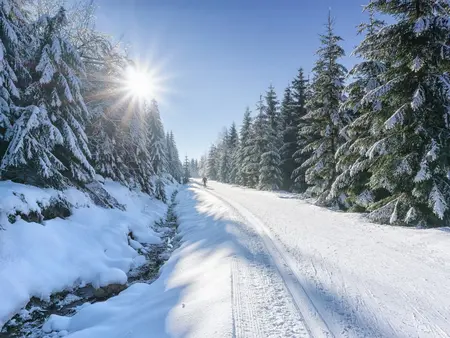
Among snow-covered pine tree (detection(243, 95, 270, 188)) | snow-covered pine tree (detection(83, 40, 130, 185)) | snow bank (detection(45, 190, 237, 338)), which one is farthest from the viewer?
snow-covered pine tree (detection(243, 95, 270, 188))

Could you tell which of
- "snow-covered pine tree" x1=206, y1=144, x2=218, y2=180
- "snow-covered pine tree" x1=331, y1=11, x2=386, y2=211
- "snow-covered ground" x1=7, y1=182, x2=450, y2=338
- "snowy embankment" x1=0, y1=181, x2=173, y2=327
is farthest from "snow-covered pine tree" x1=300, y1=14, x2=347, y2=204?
"snow-covered pine tree" x1=206, y1=144, x2=218, y2=180

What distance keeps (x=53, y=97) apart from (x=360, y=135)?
13.5 metres

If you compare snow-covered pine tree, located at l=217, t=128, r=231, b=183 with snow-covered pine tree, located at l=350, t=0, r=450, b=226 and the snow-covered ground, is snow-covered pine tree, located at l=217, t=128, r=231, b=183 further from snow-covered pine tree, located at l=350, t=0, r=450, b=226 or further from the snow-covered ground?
the snow-covered ground

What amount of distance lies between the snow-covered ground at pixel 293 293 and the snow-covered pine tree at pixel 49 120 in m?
4.91

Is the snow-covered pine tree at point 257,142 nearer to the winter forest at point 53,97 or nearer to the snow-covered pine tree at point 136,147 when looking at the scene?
the snow-covered pine tree at point 136,147

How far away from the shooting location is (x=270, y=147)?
29.4 m

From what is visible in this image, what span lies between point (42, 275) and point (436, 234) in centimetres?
1068

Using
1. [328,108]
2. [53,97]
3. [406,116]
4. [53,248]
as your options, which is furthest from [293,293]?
[328,108]

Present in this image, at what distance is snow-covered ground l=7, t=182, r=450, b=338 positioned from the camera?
3.88 m

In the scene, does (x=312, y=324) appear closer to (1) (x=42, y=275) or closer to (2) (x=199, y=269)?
(2) (x=199, y=269)

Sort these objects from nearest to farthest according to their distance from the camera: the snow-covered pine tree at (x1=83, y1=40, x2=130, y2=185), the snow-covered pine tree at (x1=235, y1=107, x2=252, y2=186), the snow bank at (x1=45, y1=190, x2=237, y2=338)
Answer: the snow bank at (x1=45, y1=190, x2=237, y2=338) → the snow-covered pine tree at (x1=83, y1=40, x2=130, y2=185) → the snow-covered pine tree at (x1=235, y1=107, x2=252, y2=186)

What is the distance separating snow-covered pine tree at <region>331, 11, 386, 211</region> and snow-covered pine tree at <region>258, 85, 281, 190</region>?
14012 mm

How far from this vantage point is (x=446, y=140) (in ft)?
27.9

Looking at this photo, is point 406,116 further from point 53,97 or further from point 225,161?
point 225,161
